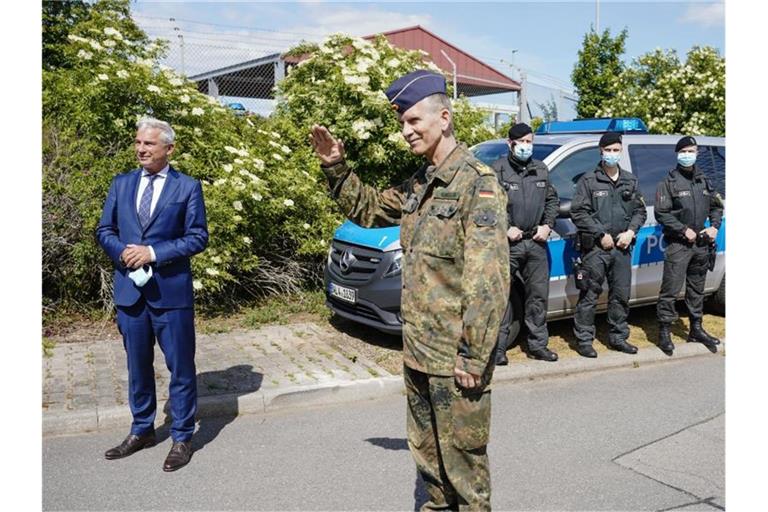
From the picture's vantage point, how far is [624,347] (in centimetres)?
671

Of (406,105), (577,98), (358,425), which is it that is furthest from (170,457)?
(577,98)

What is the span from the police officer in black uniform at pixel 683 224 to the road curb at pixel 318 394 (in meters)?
0.57

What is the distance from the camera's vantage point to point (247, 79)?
13.5 m

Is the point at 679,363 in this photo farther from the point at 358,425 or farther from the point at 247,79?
the point at 247,79

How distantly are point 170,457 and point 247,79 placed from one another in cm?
1050

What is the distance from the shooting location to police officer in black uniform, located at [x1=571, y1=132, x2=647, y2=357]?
635 centimetres

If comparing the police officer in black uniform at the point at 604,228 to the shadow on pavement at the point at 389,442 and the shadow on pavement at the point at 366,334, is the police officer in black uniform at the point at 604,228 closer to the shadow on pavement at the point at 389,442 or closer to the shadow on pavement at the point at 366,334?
the shadow on pavement at the point at 366,334

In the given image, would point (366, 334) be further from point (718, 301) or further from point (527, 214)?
point (718, 301)

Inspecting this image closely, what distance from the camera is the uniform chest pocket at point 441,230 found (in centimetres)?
279

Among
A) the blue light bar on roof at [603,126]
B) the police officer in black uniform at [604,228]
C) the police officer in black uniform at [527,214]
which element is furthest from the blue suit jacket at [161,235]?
the blue light bar on roof at [603,126]

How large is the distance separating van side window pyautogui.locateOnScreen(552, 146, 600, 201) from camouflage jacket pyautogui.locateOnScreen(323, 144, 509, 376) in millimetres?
4006

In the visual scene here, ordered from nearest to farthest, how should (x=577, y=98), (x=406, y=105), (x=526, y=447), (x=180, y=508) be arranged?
1. (x=406, y=105)
2. (x=180, y=508)
3. (x=526, y=447)
4. (x=577, y=98)

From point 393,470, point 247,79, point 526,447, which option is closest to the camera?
point 393,470

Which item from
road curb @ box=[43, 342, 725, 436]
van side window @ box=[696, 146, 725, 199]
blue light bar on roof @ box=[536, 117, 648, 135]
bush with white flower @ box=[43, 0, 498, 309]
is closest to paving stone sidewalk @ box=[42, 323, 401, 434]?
road curb @ box=[43, 342, 725, 436]
